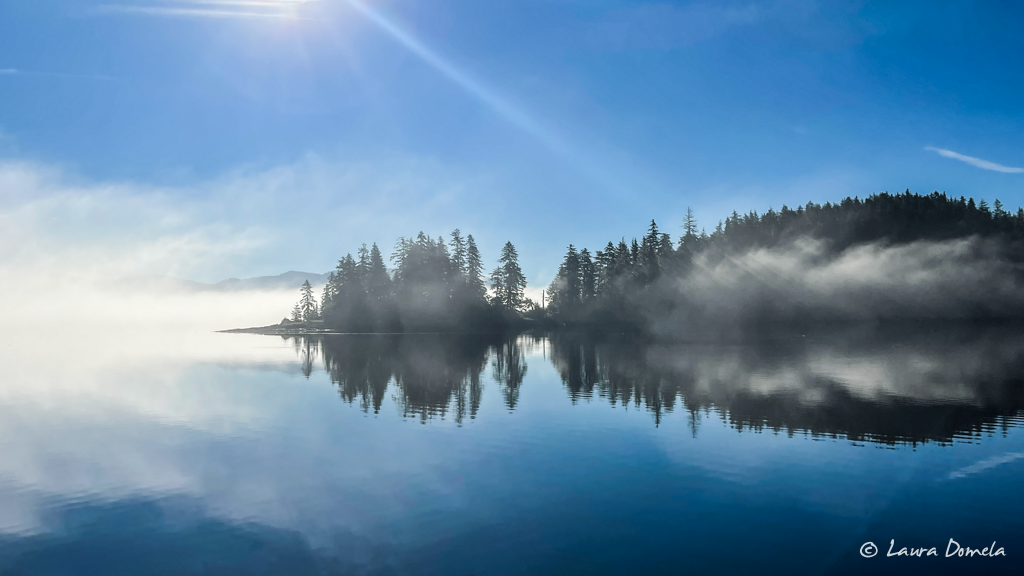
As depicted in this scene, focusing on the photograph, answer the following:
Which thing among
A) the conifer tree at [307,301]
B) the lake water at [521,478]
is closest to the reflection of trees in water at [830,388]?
the lake water at [521,478]

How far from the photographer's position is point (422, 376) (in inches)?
1812

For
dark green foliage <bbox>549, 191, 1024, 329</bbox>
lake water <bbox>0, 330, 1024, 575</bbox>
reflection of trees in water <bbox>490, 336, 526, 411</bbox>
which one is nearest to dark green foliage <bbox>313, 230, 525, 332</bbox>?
dark green foliage <bbox>549, 191, 1024, 329</bbox>

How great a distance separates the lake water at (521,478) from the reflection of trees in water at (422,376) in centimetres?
56

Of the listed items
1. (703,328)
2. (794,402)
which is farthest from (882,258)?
(794,402)

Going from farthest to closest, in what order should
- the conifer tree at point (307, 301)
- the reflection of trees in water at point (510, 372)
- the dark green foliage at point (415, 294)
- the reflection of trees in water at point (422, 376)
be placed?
the conifer tree at point (307, 301)
the dark green foliage at point (415, 294)
the reflection of trees in water at point (510, 372)
the reflection of trees in water at point (422, 376)

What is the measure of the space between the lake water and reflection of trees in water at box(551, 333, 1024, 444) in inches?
10.9

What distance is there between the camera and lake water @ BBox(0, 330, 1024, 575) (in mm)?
12867

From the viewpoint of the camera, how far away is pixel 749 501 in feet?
52.1

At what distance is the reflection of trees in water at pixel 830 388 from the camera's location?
25172 mm

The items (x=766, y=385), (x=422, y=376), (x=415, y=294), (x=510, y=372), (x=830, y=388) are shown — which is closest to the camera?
(x=830, y=388)

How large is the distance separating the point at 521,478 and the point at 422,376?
2874 centimetres

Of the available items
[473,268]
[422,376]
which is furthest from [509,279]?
[422,376]

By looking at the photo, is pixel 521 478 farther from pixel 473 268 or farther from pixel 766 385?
pixel 473 268

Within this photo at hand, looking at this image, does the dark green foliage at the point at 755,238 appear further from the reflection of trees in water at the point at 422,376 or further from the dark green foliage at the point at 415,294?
the reflection of trees in water at the point at 422,376
